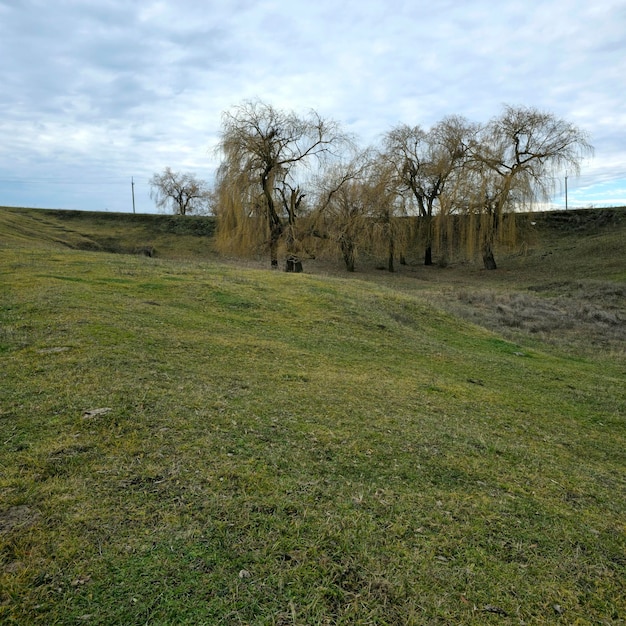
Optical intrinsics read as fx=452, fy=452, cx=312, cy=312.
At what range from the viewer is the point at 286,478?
311 centimetres

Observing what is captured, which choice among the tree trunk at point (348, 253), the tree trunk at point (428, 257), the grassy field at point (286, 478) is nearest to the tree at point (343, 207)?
the tree trunk at point (348, 253)

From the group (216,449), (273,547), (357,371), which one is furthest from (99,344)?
(273,547)

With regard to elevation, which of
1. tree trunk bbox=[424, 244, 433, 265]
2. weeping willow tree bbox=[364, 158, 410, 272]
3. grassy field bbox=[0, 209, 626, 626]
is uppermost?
weeping willow tree bbox=[364, 158, 410, 272]

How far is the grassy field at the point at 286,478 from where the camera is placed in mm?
2156

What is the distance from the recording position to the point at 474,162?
1104 inches

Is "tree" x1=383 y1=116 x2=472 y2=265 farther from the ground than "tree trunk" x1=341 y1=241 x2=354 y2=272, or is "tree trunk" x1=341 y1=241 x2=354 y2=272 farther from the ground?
"tree" x1=383 y1=116 x2=472 y2=265

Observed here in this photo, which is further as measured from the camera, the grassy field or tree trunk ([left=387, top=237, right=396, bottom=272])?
tree trunk ([left=387, top=237, right=396, bottom=272])

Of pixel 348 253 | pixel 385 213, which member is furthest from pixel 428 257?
pixel 348 253

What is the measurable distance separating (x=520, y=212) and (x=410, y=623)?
29.2 m

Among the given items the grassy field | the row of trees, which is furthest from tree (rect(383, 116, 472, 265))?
the grassy field

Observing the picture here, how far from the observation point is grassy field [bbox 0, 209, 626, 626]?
216 centimetres

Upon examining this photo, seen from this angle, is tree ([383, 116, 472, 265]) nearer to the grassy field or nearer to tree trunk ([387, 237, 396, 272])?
tree trunk ([387, 237, 396, 272])

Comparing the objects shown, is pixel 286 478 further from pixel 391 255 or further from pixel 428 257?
pixel 428 257

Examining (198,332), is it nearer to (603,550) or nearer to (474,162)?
(603,550)
